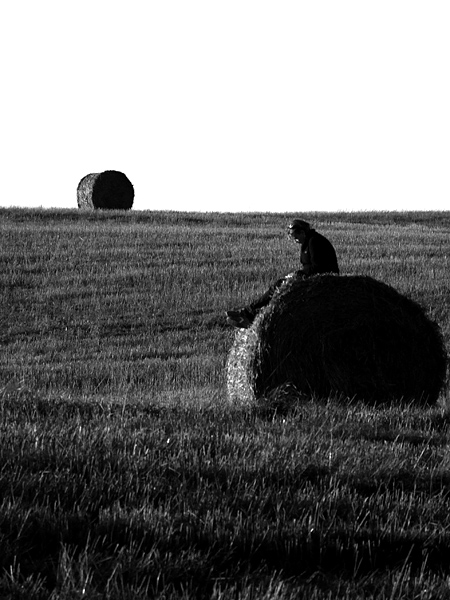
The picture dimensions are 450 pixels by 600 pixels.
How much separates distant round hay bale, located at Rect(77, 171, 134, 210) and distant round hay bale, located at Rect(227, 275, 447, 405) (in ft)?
100

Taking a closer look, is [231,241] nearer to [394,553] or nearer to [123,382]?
[123,382]

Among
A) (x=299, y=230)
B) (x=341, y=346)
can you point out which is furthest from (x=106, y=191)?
(x=341, y=346)

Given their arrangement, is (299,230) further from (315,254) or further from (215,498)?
(215,498)

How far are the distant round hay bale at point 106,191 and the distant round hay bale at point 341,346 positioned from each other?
3054cm

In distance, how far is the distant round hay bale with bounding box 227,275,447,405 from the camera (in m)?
10.9

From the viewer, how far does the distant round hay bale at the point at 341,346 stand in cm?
1088

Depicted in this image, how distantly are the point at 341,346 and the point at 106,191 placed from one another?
31.1 m

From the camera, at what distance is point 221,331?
19.0 m

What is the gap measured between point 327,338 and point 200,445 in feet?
13.8

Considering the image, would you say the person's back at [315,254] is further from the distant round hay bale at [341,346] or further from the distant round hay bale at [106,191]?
the distant round hay bale at [106,191]

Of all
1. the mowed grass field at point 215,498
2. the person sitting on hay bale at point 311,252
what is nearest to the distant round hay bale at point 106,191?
the mowed grass field at point 215,498

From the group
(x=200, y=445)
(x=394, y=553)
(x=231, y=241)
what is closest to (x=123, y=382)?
(x=200, y=445)

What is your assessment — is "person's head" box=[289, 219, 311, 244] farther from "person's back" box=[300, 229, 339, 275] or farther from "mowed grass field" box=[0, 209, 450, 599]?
"mowed grass field" box=[0, 209, 450, 599]

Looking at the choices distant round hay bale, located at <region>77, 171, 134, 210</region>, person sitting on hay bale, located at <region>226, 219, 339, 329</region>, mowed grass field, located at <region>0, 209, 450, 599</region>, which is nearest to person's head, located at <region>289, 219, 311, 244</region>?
person sitting on hay bale, located at <region>226, 219, 339, 329</region>
